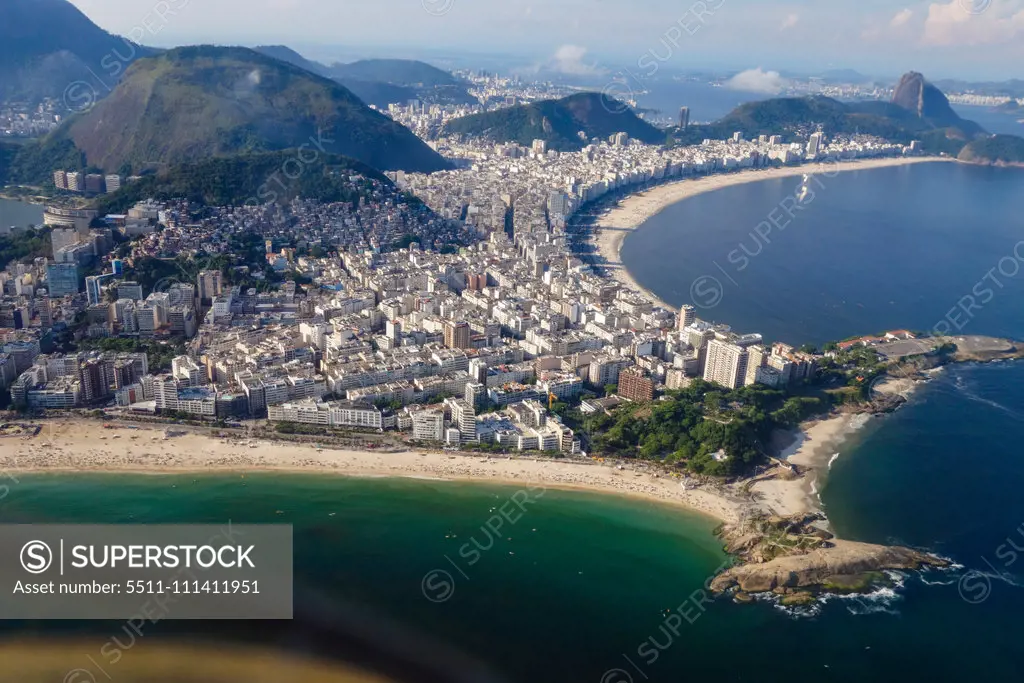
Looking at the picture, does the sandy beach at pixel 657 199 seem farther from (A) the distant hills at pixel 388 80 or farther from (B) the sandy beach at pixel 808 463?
(A) the distant hills at pixel 388 80

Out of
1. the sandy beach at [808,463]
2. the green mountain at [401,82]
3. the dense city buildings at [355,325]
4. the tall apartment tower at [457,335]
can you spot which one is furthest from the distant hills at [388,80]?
the sandy beach at [808,463]

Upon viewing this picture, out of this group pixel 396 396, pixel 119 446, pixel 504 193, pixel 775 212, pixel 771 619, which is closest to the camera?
pixel 771 619

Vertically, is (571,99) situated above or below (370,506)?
above

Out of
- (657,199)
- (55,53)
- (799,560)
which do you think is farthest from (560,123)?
(799,560)

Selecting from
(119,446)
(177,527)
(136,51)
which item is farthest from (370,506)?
(136,51)

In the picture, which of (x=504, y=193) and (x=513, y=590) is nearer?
(x=513, y=590)

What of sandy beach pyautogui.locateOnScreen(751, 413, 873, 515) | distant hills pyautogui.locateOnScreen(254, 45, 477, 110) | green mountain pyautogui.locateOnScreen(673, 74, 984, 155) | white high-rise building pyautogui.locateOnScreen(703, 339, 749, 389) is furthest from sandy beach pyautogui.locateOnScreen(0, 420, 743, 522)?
distant hills pyautogui.locateOnScreen(254, 45, 477, 110)

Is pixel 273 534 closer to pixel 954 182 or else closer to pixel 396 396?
pixel 396 396
